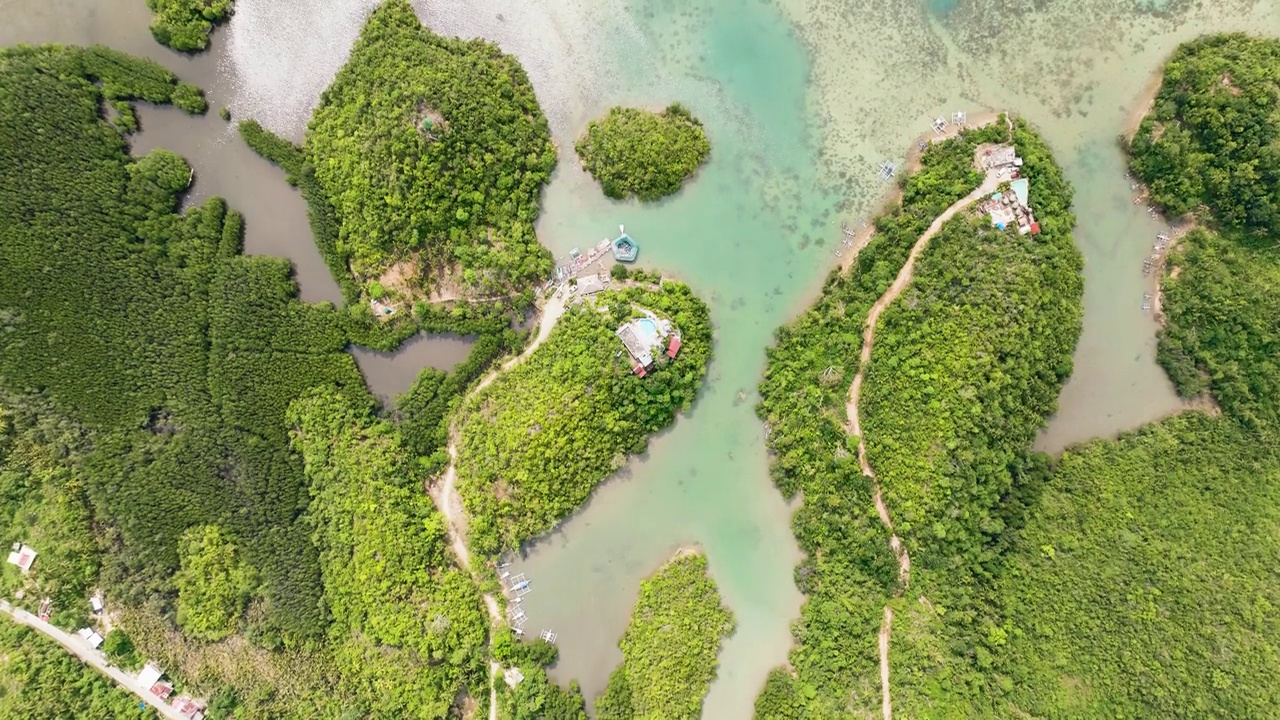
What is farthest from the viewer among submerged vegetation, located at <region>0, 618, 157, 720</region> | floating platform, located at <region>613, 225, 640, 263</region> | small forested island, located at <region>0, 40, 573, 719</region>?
floating platform, located at <region>613, 225, 640, 263</region>

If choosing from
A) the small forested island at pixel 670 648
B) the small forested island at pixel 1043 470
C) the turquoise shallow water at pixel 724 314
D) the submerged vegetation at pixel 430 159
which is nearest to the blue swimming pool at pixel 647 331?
the turquoise shallow water at pixel 724 314

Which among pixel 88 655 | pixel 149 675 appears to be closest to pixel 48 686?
pixel 88 655

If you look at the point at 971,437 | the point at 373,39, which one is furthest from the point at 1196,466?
the point at 373,39

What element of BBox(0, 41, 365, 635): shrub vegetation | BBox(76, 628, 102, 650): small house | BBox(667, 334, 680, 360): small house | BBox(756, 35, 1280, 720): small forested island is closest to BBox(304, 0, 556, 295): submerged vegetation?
BBox(0, 41, 365, 635): shrub vegetation

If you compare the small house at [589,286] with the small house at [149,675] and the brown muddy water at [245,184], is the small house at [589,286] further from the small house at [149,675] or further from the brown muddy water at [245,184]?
the small house at [149,675]

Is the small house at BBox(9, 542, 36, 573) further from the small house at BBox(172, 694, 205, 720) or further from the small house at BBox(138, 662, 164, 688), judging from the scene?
the small house at BBox(172, 694, 205, 720)

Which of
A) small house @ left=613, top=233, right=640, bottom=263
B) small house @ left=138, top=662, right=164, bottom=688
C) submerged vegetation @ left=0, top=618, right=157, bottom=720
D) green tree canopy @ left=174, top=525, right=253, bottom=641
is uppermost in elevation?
small house @ left=613, top=233, right=640, bottom=263

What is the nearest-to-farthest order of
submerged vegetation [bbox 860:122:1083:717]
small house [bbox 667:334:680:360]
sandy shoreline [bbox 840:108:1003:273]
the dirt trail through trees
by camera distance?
submerged vegetation [bbox 860:122:1083:717] < the dirt trail through trees < small house [bbox 667:334:680:360] < sandy shoreline [bbox 840:108:1003:273]
